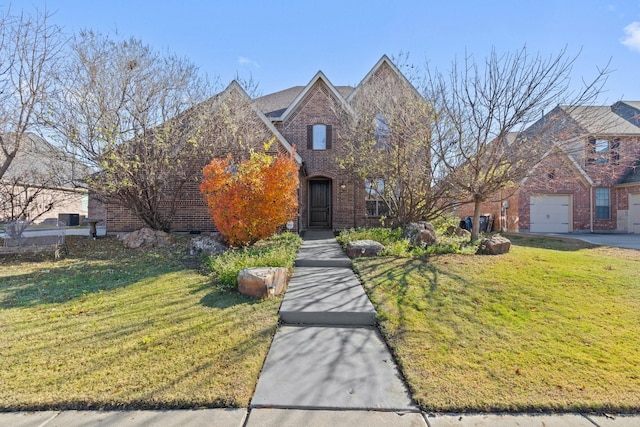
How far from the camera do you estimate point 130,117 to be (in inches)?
349

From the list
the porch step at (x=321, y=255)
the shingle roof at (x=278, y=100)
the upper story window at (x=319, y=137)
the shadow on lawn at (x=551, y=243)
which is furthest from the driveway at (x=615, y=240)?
the shingle roof at (x=278, y=100)

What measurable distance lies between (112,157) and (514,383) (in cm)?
976

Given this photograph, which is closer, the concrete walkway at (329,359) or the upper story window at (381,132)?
the concrete walkway at (329,359)

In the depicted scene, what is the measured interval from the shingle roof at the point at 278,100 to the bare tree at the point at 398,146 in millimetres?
4910

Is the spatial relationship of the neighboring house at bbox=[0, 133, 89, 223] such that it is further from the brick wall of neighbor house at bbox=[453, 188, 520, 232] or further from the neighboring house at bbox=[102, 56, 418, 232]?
the brick wall of neighbor house at bbox=[453, 188, 520, 232]

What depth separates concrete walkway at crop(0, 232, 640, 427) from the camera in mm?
2420

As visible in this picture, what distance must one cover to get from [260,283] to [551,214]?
17.7 metres

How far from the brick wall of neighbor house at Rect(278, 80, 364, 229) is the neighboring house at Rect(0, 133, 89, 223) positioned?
321 inches

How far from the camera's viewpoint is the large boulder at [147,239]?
370 inches

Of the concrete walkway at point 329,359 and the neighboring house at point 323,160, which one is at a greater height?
the neighboring house at point 323,160

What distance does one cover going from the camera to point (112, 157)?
8305mm

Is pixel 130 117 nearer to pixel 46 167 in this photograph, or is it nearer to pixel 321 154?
pixel 46 167

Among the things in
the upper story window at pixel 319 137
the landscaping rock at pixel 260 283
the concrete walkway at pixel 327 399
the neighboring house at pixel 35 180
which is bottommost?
the concrete walkway at pixel 327 399

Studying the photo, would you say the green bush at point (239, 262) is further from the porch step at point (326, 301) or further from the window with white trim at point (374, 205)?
the window with white trim at point (374, 205)
